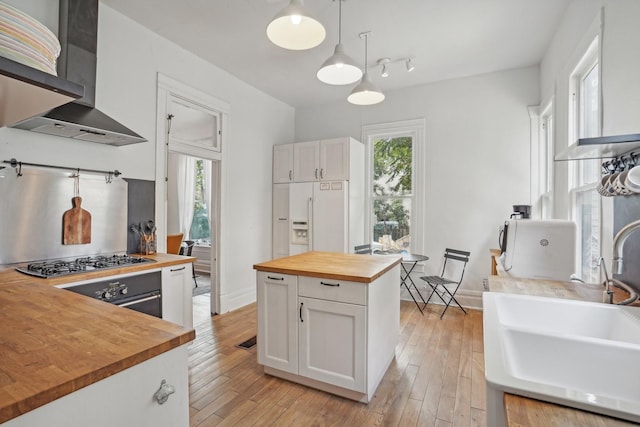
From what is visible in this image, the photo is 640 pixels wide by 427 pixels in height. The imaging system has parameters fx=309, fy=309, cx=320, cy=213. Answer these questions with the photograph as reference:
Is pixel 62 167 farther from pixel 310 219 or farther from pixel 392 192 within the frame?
pixel 392 192

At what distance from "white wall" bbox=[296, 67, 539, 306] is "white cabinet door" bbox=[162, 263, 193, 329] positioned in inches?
124

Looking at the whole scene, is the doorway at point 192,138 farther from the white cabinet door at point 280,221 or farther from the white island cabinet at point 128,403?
the white island cabinet at point 128,403

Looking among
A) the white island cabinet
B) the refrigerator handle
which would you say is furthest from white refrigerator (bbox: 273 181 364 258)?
the white island cabinet

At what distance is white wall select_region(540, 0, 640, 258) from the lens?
155 centimetres

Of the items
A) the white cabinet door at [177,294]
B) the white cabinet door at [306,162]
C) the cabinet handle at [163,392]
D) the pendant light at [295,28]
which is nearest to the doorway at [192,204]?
the white cabinet door at [306,162]

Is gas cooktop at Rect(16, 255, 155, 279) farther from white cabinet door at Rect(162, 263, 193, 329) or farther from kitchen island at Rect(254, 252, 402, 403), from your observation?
kitchen island at Rect(254, 252, 402, 403)

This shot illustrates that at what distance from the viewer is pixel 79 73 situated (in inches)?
88.2

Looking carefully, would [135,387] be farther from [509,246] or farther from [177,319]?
[509,246]

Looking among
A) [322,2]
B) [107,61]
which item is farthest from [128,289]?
[322,2]

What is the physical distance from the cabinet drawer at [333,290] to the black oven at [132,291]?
1.14 m

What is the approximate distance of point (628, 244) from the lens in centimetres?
151

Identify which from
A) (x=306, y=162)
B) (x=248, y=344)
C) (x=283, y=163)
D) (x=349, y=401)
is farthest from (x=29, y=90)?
(x=283, y=163)

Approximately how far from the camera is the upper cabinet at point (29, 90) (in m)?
0.79

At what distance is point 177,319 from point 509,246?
2730mm
